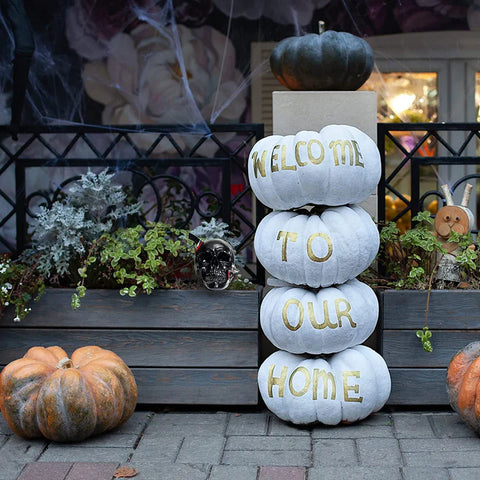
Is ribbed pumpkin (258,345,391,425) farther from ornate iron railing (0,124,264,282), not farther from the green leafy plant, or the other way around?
ornate iron railing (0,124,264,282)

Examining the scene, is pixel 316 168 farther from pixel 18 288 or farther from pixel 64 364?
pixel 18 288

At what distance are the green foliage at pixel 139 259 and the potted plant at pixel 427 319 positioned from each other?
1.03 metres

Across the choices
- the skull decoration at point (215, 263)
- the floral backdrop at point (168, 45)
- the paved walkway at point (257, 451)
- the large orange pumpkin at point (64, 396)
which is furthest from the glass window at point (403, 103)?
the large orange pumpkin at point (64, 396)

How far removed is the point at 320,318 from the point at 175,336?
771 millimetres

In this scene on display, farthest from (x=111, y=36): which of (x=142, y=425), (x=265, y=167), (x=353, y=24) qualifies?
(x=142, y=425)

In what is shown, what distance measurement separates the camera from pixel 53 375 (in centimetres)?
368

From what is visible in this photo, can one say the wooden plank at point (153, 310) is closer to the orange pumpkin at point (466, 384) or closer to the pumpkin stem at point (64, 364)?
the pumpkin stem at point (64, 364)

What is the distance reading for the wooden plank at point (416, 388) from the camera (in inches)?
163

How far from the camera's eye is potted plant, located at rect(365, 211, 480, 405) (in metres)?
4.09

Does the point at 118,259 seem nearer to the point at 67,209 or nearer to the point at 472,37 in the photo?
the point at 67,209

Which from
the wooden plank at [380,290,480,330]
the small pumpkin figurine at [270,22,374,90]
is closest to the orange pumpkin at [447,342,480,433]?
the wooden plank at [380,290,480,330]

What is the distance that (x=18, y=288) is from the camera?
4.15 metres

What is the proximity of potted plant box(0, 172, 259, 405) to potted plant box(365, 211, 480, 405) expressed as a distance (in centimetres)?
68

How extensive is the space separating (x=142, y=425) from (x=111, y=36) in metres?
Answer: 3.75
